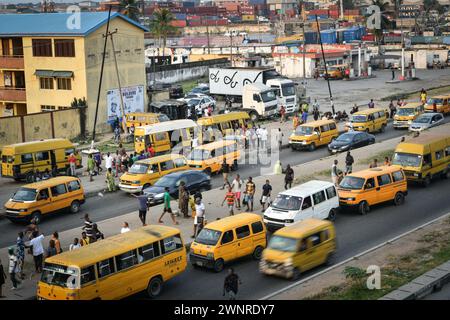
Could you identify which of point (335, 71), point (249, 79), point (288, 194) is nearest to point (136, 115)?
point (249, 79)

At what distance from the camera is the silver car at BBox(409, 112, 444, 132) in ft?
148

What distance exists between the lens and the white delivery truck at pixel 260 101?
5422 centimetres

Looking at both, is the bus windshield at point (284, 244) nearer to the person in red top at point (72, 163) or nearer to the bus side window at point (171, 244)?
the bus side window at point (171, 244)

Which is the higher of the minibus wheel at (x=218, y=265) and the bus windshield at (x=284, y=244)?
the bus windshield at (x=284, y=244)

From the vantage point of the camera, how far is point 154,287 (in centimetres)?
2073

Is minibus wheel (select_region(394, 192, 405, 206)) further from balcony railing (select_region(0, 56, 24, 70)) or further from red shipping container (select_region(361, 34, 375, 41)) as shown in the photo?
red shipping container (select_region(361, 34, 375, 41))

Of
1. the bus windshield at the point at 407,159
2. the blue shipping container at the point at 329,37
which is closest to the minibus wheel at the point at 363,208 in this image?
the bus windshield at the point at 407,159

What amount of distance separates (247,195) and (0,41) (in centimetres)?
3710

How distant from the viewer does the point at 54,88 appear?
5531cm

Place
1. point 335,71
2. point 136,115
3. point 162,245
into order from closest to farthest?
point 162,245, point 136,115, point 335,71

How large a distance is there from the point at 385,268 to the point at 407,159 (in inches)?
500

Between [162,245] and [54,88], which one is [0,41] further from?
[162,245]

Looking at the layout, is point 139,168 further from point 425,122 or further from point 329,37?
point 329,37

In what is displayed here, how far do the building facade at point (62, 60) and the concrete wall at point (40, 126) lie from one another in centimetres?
204
